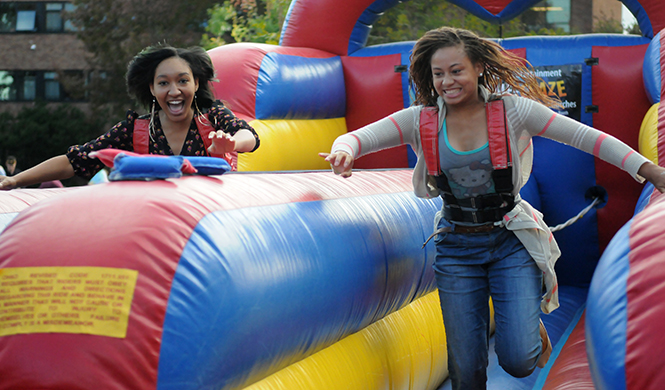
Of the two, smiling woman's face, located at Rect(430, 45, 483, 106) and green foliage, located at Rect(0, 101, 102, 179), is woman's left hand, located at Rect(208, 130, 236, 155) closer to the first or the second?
smiling woman's face, located at Rect(430, 45, 483, 106)

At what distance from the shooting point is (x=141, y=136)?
249 cm

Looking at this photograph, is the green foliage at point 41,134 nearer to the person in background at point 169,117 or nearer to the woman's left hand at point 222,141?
the person in background at point 169,117

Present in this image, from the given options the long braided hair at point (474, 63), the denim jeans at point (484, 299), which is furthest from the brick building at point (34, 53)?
the denim jeans at point (484, 299)

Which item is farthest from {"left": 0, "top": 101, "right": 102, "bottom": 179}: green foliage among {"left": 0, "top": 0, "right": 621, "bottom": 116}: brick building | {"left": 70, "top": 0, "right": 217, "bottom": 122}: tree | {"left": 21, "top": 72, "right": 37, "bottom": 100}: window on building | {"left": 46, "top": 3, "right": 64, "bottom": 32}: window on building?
{"left": 46, "top": 3, "right": 64, "bottom": 32}: window on building

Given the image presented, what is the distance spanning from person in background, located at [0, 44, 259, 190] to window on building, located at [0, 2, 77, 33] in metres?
18.2

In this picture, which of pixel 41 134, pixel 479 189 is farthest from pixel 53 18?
pixel 479 189

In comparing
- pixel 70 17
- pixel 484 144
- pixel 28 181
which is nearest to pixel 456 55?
pixel 484 144

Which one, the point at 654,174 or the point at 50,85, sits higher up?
the point at 654,174

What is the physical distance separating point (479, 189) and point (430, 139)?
21 centimetres

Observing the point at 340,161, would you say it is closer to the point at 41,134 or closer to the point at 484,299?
the point at 484,299

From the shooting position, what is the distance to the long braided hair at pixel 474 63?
217cm

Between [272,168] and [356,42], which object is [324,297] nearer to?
[272,168]

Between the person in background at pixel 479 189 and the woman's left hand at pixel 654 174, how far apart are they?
0.54 feet

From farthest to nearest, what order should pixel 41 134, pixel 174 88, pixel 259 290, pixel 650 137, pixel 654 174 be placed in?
pixel 41 134
pixel 650 137
pixel 174 88
pixel 654 174
pixel 259 290
